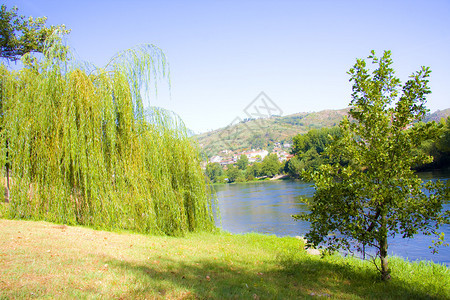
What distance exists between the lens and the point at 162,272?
5.44 meters

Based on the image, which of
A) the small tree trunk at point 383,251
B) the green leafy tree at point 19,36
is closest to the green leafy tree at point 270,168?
the green leafy tree at point 19,36

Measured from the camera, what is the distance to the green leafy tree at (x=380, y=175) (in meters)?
5.92

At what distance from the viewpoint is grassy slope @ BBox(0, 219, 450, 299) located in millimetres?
4282

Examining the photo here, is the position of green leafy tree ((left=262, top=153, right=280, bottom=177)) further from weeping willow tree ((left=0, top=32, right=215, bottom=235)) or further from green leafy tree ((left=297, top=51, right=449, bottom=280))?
green leafy tree ((left=297, top=51, right=449, bottom=280))

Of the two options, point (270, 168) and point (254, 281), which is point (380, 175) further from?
point (270, 168)

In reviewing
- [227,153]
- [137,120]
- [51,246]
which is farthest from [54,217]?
[227,153]

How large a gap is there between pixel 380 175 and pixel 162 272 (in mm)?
4396

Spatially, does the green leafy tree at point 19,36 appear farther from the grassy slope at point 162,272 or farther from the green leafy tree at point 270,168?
the green leafy tree at point 270,168

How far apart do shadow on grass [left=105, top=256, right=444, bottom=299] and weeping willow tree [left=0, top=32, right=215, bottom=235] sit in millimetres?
3816

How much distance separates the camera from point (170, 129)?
12016 millimetres

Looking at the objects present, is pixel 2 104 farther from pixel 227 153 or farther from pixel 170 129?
pixel 227 153

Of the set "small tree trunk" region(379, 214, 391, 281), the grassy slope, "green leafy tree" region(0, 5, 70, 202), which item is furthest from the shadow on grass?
"green leafy tree" region(0, 5, 70, 202)

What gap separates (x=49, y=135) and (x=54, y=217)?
237 centimetres

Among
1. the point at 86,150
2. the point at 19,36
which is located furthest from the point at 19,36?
the point at 86,150
